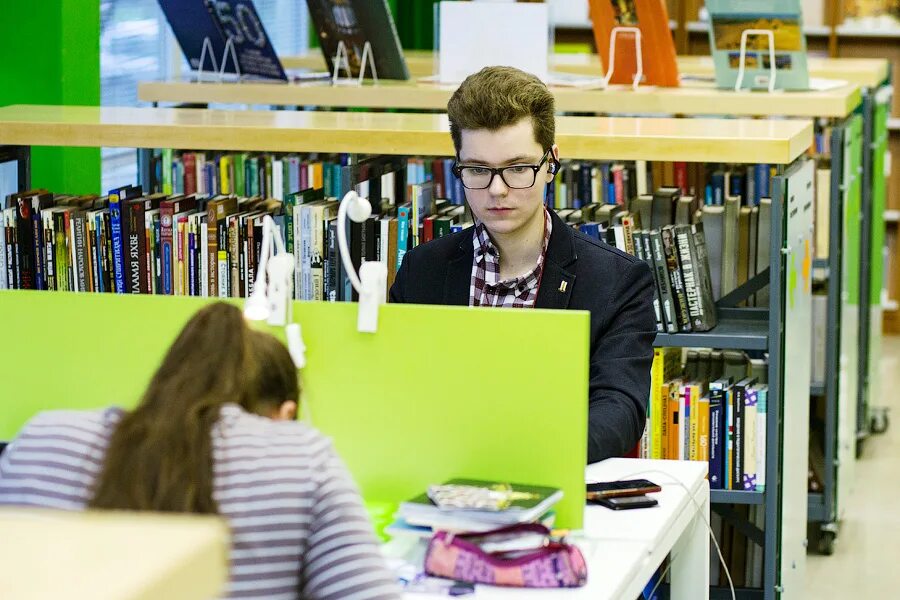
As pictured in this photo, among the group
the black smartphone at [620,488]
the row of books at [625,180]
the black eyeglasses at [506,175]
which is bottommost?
the black smartphone at [620,488]

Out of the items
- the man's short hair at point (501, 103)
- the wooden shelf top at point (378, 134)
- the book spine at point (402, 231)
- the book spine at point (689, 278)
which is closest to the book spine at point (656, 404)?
the book spine at point (689, 278)

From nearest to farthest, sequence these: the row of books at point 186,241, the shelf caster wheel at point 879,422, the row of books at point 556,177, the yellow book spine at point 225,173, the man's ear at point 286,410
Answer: the man's ear at point 286,410, the row of books at point 186,241, the row of books at point 556,177, the yellow book spine at point 225,173, the shelf caster wheel at point 879,422

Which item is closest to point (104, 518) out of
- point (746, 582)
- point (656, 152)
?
point (656, 152)

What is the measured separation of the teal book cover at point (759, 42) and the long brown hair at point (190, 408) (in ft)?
10.5

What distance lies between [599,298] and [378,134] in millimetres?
855

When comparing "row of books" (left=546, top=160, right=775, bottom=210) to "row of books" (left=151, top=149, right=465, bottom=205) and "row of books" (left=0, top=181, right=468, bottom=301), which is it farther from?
"row of books" (left=0, top=181, right=468, bottom=301)

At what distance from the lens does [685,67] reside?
5758 mm

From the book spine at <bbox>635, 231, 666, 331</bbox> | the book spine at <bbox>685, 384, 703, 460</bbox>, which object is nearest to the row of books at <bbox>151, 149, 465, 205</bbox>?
the book spine at <bbox>635, 231, 666, 331</bbox>

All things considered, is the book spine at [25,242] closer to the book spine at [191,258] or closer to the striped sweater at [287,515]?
the book spine at [191,258]

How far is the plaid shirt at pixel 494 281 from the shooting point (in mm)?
2678

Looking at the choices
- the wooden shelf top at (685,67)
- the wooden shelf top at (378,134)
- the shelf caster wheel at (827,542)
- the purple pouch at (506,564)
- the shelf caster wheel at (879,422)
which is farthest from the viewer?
the shelf caster wheel at (879,422)

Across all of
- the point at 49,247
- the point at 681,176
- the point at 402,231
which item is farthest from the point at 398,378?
the point at 681,176

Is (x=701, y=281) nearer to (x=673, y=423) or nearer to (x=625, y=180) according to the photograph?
(x=673, y=423)

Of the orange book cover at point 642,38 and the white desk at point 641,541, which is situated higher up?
the orange book cover at point 642,38
